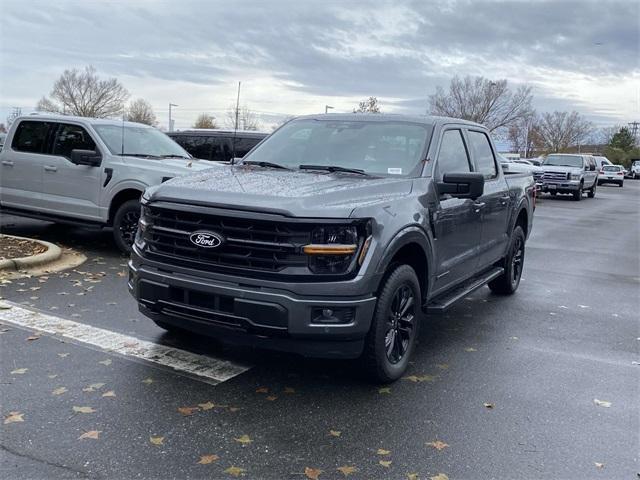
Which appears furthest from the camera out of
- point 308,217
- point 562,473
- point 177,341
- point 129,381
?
point 177,341

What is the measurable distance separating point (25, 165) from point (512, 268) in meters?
7.19

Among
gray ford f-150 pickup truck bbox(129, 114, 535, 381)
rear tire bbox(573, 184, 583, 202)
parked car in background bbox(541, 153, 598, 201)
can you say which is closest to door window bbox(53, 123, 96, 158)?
gray ford f-150 pickup truck bbox(129, 114, 535, 381)

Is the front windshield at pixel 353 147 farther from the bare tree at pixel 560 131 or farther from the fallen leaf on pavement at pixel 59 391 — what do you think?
the bare tree at pixel 560 131

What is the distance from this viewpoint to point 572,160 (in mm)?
29703

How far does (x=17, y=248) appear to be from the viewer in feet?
27.3

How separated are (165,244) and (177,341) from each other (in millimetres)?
1141

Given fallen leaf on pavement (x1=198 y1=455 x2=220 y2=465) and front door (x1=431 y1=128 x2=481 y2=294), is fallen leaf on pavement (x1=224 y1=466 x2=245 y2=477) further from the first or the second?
front door (x1=431 y1=128 x2=481 y2=294)

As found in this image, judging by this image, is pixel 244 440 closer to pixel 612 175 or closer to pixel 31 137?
pixel 31 137

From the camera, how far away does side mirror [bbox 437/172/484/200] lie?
482 centimetres

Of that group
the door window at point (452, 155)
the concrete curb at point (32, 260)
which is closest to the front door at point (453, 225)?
the door window at point (452, 155)

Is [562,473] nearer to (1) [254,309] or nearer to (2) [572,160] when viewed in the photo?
(1) [254,309]

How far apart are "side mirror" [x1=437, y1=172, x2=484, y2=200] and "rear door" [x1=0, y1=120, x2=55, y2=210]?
22.2 feet

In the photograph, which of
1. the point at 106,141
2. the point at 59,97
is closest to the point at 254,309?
the point at 106,141

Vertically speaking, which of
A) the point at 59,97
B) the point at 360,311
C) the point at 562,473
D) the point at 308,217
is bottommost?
the point at 562,473
